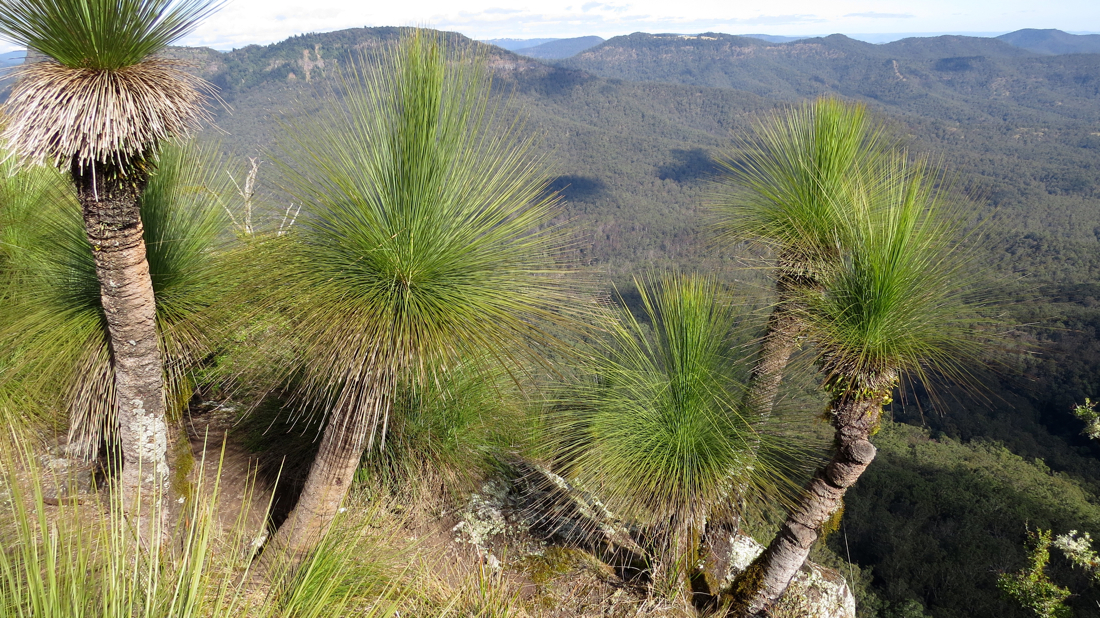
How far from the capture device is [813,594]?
23.6ft

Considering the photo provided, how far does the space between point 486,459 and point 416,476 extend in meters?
1.21

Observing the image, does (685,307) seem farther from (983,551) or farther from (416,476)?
(983,551)

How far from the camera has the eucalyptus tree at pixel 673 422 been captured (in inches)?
210

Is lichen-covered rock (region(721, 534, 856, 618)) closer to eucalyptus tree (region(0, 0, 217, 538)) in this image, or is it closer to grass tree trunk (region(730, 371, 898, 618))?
grass tree trunk (region(730, 371, 898, 618))

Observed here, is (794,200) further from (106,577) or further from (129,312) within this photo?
(106,577)

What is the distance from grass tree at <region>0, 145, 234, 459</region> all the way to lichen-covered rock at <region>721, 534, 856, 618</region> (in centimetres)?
597

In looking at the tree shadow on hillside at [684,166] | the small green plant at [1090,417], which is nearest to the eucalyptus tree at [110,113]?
the small green plant at [1090,417]

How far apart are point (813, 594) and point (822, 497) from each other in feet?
7.08

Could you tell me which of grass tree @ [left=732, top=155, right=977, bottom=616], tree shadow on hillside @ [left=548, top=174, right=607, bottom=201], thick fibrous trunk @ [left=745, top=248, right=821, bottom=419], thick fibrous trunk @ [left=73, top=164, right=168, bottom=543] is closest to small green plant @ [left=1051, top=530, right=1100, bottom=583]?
grass tree @ [left=732, top=155, right=977, bottom=616]

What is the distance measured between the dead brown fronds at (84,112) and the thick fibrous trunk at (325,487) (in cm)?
228

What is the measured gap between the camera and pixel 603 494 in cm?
554

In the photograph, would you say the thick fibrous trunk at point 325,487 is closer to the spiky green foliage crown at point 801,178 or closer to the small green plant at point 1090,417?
the spiky green foliage crown at point 801,178

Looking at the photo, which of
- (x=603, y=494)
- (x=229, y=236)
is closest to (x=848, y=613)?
(x=603, y=494)

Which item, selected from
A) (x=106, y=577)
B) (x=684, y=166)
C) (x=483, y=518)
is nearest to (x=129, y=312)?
(x=106, y=577)
